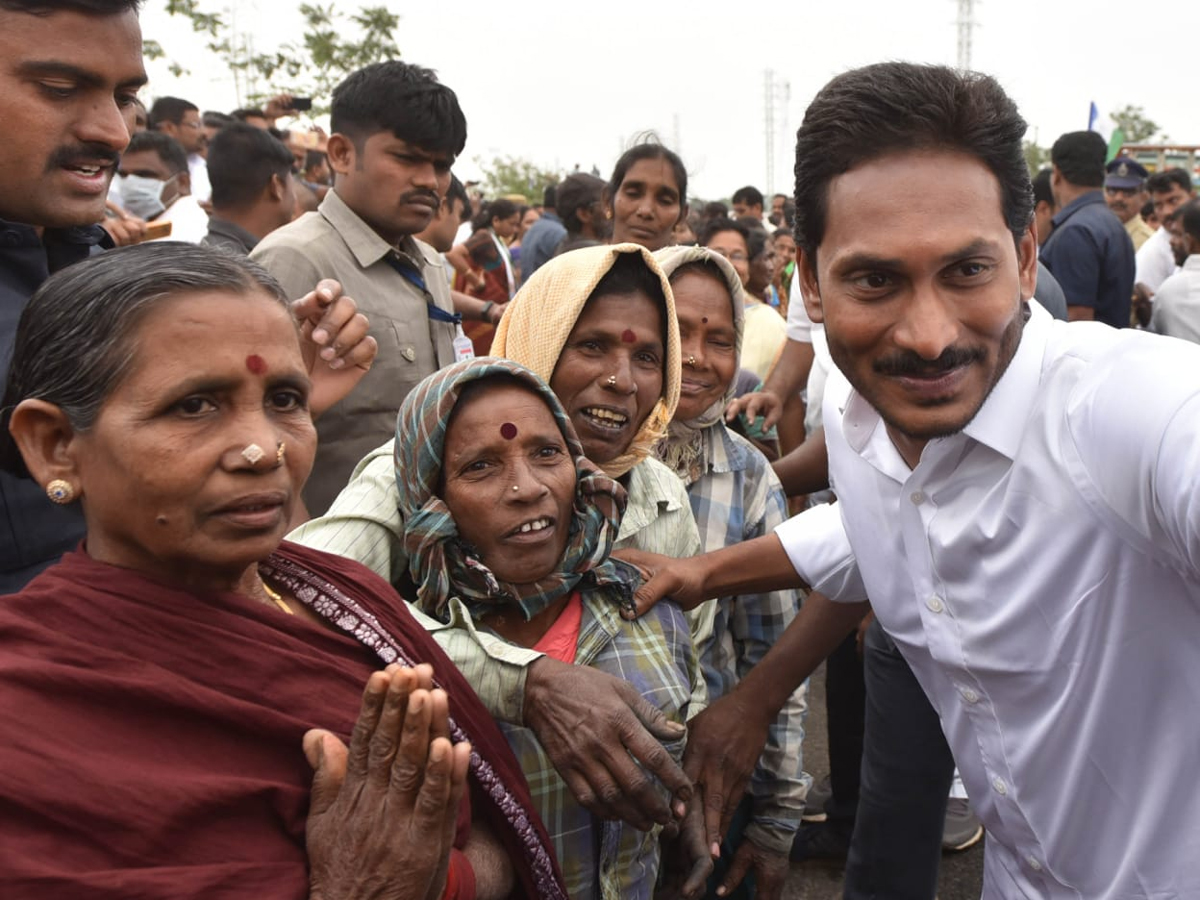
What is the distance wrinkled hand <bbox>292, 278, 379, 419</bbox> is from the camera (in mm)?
1878

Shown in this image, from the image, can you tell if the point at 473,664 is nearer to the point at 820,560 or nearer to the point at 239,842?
the point at 239,842

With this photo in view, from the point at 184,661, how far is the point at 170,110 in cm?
830

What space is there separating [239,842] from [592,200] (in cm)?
560

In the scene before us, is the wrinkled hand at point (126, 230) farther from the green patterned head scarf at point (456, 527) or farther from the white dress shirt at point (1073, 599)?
the white dress shirt at point (1073, 599)

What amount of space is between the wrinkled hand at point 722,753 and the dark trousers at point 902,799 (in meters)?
0.67

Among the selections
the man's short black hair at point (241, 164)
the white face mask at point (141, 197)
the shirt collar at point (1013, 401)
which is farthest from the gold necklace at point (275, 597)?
the white face mask at point (141, 197)

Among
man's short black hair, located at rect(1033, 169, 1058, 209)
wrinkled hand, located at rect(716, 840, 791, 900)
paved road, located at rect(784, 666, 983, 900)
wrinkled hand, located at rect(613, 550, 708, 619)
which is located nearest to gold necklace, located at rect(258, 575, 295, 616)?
wrinkled hand, located at rect(613, 550, 708, 619)

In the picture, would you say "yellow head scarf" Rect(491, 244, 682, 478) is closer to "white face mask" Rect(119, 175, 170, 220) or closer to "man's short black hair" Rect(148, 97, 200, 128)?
"white face mask" Rect(119, 175, 170, 220)

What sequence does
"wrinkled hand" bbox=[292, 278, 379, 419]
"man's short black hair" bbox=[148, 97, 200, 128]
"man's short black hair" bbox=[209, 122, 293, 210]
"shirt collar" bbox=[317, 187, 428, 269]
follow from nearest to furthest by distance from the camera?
"wrinkled hand" bbox=[292, 278, 379, 419] → "shirt collar" bbox=[317, 187, 428, 269] → "man's short black hair" bbox=[209, 122, 293, 210] → "man's short black hair" bbox=[148, 97, 200, 128]

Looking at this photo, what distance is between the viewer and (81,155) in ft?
5.69

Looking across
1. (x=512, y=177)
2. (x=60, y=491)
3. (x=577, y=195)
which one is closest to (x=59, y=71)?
(x=60, y=491)

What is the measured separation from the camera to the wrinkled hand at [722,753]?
1.92 m

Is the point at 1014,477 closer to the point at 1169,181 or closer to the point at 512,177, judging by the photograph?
the point at 1169,181

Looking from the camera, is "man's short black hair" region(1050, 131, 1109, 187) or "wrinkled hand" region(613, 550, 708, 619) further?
"man's short black hair" region(1050, 131, 1109, 187)
